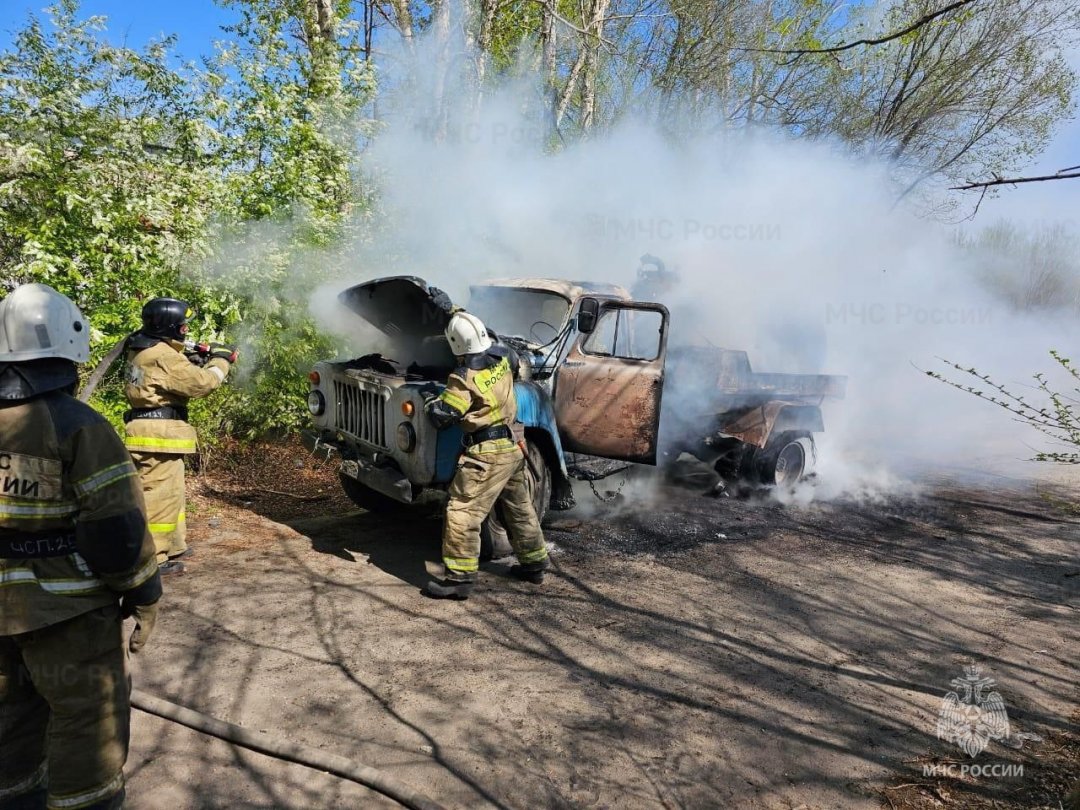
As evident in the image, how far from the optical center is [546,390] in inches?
213

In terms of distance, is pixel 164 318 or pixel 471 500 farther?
pixel 164 318

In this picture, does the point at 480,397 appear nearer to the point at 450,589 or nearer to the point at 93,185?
the point at 450,589

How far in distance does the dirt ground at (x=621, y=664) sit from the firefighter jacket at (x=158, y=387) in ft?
2.94

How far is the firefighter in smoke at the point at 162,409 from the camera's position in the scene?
14.5 ft

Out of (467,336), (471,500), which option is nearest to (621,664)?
(471,500)

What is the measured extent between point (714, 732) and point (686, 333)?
4.75 metres

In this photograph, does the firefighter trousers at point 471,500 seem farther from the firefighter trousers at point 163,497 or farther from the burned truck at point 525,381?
the firefighter trousers at point 163,497

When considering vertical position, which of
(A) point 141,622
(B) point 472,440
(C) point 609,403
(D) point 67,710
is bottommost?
(D) point 67,710

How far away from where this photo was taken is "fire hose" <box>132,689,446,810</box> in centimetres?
236

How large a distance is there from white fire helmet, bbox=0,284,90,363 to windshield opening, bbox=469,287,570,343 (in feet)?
12.7

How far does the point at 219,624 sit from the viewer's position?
382 cm

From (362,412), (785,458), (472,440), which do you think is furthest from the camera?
(785,458)

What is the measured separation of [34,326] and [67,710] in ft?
3.67

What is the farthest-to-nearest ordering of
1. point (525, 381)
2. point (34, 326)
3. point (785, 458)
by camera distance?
1. point (785, 458)
2. point (525, 381)
3. point (34, 326)
